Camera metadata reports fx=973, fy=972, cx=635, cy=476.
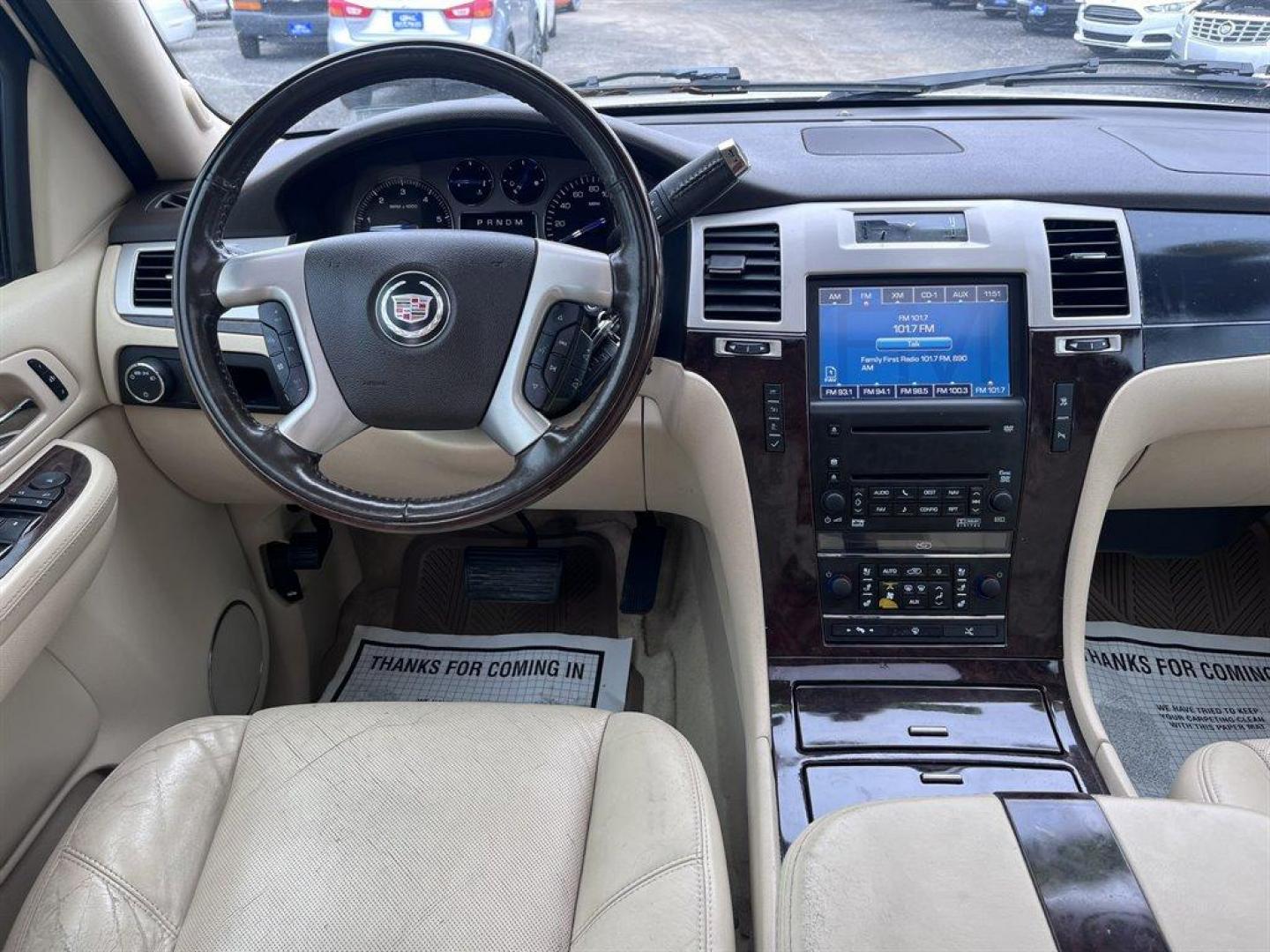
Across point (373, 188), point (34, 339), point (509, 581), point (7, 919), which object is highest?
point (373, 188)

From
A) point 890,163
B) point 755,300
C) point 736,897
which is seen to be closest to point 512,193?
point 755,300

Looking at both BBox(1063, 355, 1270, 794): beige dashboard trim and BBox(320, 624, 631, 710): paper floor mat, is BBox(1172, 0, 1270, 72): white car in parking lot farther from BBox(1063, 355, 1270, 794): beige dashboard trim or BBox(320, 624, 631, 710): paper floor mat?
BBox(320, 624, 631, 710): paper floor mat

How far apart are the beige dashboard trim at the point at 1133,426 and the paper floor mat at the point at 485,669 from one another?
89 centimetres

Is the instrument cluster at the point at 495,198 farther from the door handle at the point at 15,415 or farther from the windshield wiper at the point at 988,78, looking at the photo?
the door handle at the point at 15,415

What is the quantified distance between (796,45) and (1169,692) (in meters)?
1.44

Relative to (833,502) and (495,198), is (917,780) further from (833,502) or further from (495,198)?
(495,198)

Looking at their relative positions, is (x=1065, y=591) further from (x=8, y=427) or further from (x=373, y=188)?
(x=8, y=427)

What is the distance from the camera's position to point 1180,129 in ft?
5.36

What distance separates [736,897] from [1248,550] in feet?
4.75

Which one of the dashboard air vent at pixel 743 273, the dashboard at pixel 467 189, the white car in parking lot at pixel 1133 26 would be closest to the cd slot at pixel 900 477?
the dashboard air vent at pixel 743 273

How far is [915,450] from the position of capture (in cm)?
142

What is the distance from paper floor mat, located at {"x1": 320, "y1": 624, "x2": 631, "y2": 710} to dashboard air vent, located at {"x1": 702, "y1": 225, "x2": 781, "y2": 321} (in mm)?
919

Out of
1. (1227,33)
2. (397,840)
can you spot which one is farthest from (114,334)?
(1227,33)

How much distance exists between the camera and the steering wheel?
3.54 ft
